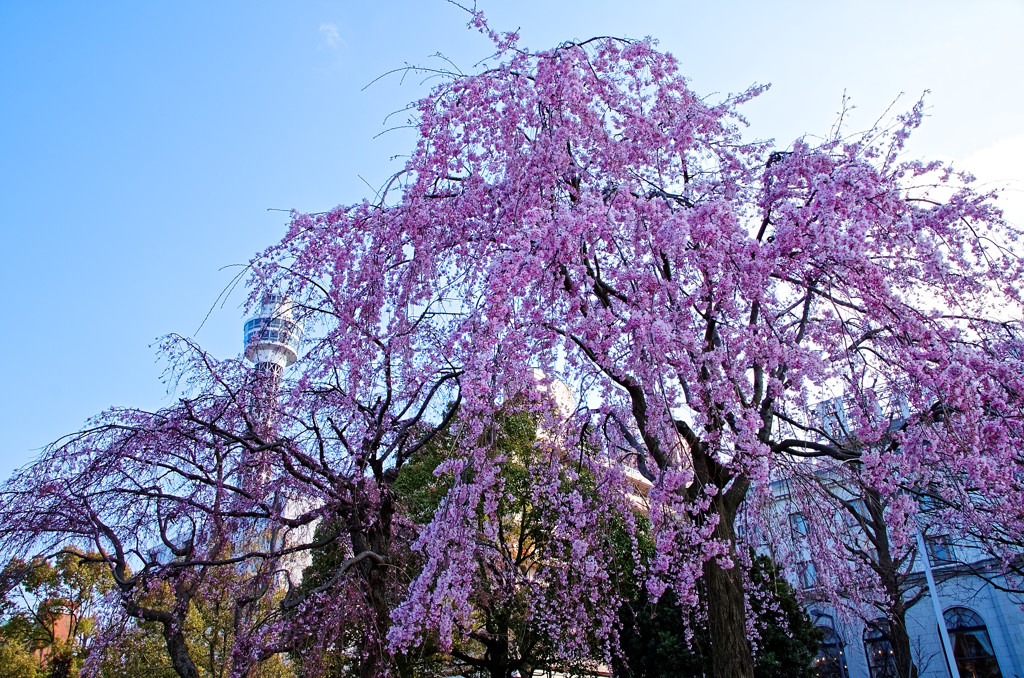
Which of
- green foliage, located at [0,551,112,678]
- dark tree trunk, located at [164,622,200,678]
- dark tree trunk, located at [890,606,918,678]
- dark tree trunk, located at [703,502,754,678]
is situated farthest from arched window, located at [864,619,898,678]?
green foliage, located at [0,551,112,678]

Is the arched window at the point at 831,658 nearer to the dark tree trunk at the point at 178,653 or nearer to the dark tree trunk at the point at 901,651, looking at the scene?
the dark tree trunk at the point at 901,651

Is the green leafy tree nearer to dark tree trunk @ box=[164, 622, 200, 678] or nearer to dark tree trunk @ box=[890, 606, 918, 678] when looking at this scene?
dark tree trunk @ box=[164, 622, 200, 678]

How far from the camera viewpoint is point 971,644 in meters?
17.9

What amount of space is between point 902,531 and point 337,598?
5.74 meters

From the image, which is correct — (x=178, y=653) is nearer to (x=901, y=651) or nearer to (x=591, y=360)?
(x=591, y=360)

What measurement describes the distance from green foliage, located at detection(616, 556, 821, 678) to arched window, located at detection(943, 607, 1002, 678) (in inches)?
414

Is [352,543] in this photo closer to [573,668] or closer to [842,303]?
[842,303]

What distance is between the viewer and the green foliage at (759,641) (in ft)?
34.7

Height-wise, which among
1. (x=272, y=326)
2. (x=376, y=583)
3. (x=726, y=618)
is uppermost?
(x=272, y=326)

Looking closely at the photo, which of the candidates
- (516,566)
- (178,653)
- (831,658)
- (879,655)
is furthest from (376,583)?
(879,655)

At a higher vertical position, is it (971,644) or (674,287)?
(674,287)

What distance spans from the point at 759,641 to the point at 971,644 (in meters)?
12.6

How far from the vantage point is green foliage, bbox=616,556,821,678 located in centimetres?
1058

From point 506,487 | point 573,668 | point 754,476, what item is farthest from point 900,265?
point 573,668
